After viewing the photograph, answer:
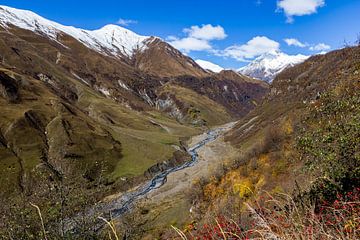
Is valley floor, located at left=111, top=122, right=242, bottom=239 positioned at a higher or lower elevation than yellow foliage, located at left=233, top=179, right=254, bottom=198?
lower

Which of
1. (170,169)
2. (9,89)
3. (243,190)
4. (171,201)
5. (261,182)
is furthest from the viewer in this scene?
(9,89)

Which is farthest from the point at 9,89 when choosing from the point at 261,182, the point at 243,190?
the point at 243,190

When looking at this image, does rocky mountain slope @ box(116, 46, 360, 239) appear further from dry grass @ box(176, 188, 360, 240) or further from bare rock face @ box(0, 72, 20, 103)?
bare rock face @ box(0, 72, 20, 103)

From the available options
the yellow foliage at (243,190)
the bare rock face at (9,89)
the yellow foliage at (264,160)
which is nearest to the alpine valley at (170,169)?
the yellow foliage at (243,190)

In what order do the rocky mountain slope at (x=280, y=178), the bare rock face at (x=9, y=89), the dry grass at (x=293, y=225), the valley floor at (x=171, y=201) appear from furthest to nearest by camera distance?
1. the bare rock face at (x=9, y=89)
2. the valley floor at (x=171, y=201)
3. the rocky mountain slope at (x=280, y=178)
4. the dry grass at (x=293, y=225)

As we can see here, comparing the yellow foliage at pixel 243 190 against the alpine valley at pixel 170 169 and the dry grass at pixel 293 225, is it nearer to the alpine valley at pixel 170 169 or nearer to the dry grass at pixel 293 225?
the alpine valley at pixel 170 169

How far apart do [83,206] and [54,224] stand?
12.1 ft

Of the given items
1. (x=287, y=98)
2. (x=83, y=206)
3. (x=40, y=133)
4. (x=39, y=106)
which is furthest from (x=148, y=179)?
(x=83, y=206)

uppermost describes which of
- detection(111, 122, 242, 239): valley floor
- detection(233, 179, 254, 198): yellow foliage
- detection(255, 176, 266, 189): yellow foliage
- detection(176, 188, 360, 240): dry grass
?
detection(176, 188, 360, 240): dry grass

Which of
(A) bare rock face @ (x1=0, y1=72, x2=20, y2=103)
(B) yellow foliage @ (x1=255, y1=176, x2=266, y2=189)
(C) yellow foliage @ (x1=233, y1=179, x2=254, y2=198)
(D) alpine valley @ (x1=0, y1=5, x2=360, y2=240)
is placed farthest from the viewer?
(A) bare rock face @ (x1=0, y1=72, x2=20, y2=103)

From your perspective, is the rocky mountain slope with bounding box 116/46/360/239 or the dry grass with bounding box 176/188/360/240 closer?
the dry grass with bounding box 176/188/360/240

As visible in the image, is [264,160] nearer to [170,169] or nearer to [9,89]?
[170,169]

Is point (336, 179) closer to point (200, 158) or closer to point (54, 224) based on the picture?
point (54, 224)

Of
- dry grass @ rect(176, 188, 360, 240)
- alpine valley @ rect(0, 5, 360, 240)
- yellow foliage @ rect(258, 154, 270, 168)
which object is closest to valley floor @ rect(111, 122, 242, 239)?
alpine valley @ rect(0, 5, 360, 240)
